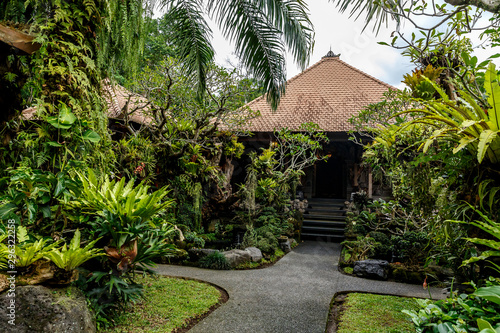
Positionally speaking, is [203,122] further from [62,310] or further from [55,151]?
[62,310]

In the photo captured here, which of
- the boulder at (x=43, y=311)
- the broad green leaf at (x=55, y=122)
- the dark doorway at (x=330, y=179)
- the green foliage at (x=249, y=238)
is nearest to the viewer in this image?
the boulder at (x=43, y=311)

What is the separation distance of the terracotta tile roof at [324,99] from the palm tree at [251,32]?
464 centimetres

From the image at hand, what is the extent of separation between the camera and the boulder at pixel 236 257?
20.9ft

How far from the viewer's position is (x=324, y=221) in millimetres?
10188

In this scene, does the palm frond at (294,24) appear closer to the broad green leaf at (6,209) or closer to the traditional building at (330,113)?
the broad green leaf at (6,209)

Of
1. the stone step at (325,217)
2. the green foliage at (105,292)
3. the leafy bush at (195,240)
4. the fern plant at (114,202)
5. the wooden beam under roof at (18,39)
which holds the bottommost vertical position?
the leafy bush at (195,240)

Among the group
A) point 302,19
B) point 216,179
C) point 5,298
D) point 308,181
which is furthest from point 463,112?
point 308,181

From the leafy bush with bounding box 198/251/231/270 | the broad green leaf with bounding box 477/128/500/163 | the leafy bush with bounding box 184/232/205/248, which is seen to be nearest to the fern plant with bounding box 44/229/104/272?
the broad green leaf with bounding box 477/128/500/163

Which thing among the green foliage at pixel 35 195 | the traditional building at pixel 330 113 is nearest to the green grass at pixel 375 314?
the green foliage at pixel 35 195

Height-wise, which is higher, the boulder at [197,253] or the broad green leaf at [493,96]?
the broad green leaf at [493,96]

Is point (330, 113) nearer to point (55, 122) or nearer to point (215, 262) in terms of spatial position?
point (215, 262)

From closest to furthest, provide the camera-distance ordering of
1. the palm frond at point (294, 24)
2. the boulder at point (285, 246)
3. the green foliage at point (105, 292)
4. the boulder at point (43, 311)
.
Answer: the boulder at point (43, 311), the green foliage at point (105, 292), the palm frond at point (294, 24), the boulder at point (285, 246)

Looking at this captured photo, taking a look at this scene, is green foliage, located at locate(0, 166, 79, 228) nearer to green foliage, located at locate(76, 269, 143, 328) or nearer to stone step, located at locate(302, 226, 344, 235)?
green foliage, located at locate(76, 269, 143, 328)

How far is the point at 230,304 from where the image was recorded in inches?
165
